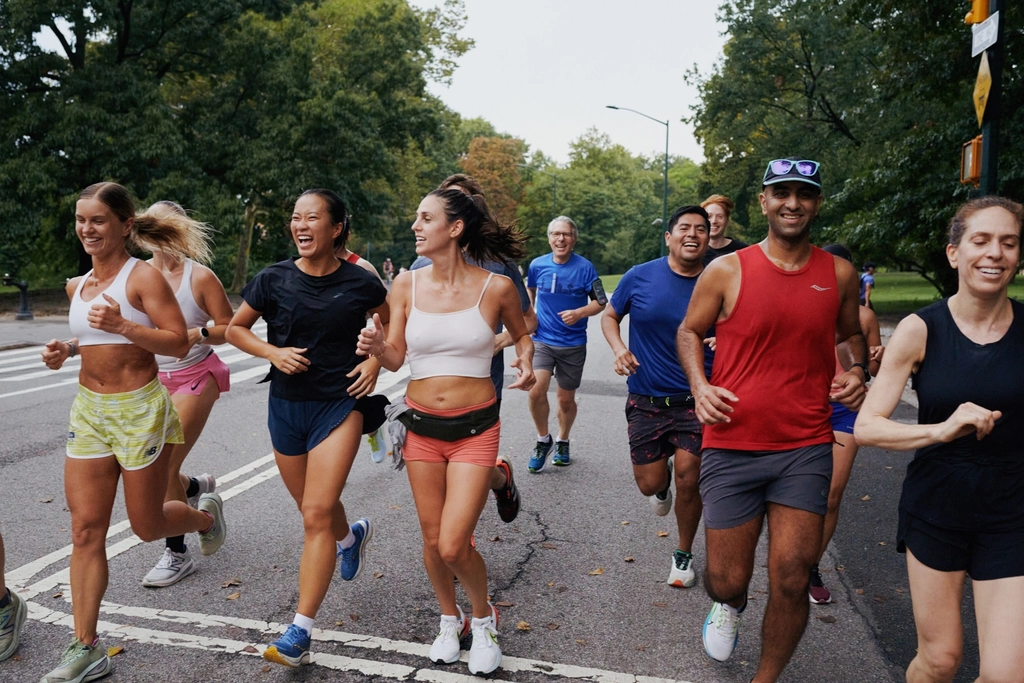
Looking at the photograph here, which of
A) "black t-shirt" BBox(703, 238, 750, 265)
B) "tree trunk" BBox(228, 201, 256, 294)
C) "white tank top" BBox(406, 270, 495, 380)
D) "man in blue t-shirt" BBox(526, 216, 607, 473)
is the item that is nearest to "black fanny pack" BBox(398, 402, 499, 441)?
"white tank top" BBox(406, 270, 495, 380)

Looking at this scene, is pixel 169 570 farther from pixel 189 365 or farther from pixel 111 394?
pixel 111 394

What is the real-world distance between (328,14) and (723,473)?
134ft

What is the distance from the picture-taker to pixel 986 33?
844cm

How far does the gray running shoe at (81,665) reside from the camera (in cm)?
362

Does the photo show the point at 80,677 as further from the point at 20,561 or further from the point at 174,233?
the point at 174,233

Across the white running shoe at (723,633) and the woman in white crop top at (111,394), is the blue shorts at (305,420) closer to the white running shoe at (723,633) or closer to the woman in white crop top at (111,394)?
the woman in white crop top at (111,394)

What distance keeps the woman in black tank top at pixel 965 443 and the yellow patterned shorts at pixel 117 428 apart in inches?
115

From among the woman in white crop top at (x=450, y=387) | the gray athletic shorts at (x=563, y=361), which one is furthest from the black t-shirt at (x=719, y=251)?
the woman in white crop top at (x=450, y=387)

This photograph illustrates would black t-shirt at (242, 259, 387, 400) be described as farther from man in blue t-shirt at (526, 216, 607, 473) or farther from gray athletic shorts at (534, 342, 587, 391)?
gray athletic shorts at (534, 342, 587, 391)

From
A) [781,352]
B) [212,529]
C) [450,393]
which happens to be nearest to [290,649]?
[450,393]

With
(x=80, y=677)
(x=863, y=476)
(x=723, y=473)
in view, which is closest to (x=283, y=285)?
(x=80, y=677)

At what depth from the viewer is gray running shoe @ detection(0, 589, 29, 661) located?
398 cm

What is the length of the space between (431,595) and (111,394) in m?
1.92

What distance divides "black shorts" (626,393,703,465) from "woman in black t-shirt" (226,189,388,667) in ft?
5.83
